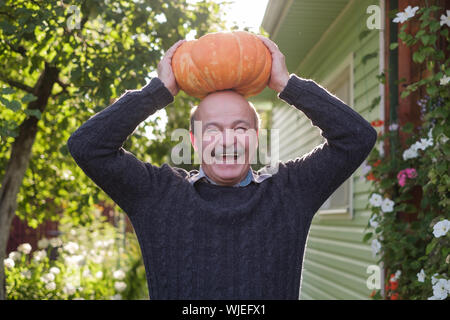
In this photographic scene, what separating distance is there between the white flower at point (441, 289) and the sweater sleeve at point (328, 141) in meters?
1.14

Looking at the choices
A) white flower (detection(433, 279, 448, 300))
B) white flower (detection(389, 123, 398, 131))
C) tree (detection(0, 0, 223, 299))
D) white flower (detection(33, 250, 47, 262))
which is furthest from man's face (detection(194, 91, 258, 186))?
white flower (detection(33, 250, 47, 262))

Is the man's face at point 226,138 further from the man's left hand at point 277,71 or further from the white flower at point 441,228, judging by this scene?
the white flower at point 441,228

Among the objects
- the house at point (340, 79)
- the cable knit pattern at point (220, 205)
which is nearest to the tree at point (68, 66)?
the house at point (340, 79)

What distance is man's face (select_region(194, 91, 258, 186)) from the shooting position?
2.00m

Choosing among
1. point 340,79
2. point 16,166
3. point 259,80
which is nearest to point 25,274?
point 16,166

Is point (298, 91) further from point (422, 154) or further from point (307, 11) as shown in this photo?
point (307, 11)

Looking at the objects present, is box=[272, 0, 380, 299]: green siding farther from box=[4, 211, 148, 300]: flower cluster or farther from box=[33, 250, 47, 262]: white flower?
box=[33, 250, 47, 262]: white flower

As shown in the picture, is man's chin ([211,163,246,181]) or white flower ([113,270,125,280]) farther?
white flower ([113,270,125,280])

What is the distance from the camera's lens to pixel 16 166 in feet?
16.8

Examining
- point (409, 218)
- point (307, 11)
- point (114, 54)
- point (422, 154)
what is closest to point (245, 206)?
point (422, 154)

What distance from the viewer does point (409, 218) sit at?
386 cm

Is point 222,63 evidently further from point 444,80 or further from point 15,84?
point 15,84

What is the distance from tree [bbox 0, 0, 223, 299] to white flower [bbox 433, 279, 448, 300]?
8.27 feet

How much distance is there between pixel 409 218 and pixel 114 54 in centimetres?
264
